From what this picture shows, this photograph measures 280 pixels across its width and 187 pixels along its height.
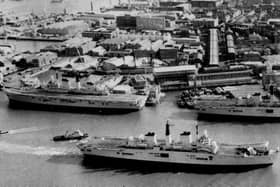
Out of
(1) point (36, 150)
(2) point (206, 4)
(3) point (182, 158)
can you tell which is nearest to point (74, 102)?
(1) point (36, 150)

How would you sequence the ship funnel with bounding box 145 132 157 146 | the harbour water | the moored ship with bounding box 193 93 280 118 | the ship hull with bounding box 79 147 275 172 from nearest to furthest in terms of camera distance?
the harbour water → the ship hull with bounding box 79 147 275 172 → the ship funnel with bounding box 145 132 157 146 → the moored ship with bounding box 193 93 280 118

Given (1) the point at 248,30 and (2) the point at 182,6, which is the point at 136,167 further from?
(2) the point at 182,6

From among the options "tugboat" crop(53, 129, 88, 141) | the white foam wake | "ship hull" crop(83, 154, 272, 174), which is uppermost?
"tugboat" crop(53, 129, 88, 141)

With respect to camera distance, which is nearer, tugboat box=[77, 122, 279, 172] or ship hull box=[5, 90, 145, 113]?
tugboat box=[77, 122, 279, 172]

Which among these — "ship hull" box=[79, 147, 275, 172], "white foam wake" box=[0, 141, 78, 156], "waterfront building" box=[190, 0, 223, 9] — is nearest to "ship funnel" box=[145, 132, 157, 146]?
"ship hull" box=[79, 147, 275, 172]

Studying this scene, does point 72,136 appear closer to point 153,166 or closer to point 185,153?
point 153,166

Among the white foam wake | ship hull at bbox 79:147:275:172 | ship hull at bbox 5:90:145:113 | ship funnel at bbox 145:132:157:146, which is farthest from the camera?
ship hull at bbox 5:90:145:113

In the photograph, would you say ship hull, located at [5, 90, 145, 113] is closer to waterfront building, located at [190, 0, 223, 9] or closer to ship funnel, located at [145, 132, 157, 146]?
ship funnel, located at [145, 132, 157, 146]
